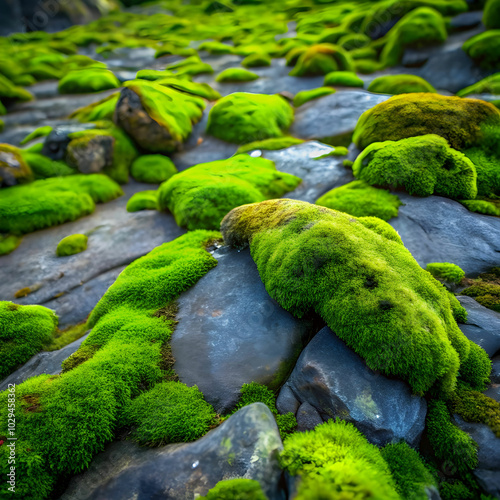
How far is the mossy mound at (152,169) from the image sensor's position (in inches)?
529

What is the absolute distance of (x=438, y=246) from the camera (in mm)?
6648

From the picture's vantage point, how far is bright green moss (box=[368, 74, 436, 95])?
52.7 ft

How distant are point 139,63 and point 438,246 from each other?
94.4 feet

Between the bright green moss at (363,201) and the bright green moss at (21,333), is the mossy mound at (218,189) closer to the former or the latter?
the bright green moss at (363,201)

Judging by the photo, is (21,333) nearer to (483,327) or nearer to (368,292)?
(368,292)

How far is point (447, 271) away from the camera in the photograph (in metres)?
5.93

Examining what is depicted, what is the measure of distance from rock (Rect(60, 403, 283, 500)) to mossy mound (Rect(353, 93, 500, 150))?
28.7 feet

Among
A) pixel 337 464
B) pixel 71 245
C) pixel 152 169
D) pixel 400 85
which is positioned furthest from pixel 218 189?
pixel 400 85

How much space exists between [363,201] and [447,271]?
2.60 metres

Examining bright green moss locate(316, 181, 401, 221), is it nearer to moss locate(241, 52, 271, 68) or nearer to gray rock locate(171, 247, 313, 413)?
gray rock locate(171, 247, 313, 413)

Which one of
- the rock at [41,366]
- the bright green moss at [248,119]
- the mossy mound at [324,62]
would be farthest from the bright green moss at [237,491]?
the mossy mound at [324,62]

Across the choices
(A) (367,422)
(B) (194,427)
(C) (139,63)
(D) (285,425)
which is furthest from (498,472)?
(C) (139,63)

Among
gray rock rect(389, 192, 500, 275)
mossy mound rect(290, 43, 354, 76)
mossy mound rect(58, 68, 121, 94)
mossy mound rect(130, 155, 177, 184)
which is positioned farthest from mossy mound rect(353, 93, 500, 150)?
mossy mound rect(58, 68, 121, 94)

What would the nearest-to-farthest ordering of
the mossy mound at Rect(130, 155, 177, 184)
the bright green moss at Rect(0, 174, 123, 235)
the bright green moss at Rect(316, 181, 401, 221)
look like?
the bright green moss at Rect(316, 181, 401, 221)
the bright green moss at Rect(0, 174, 123, 235)
the mossy mound at Rect(130, 155, 177, 184)
